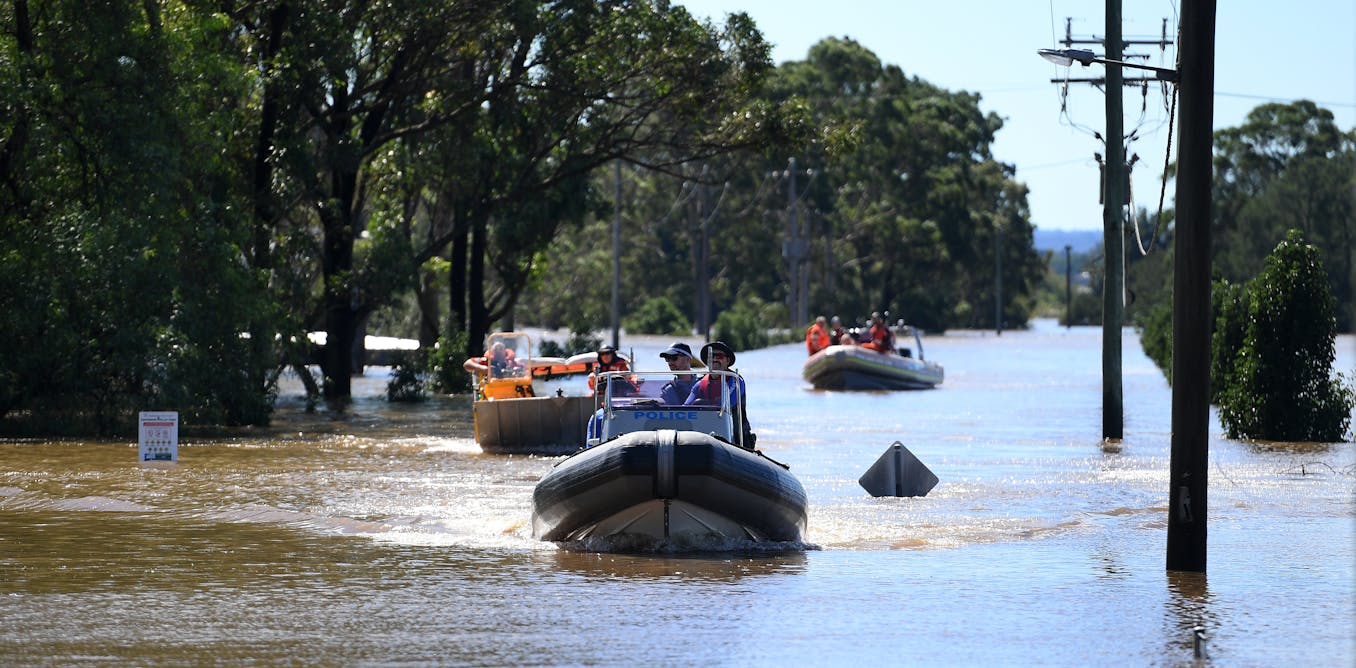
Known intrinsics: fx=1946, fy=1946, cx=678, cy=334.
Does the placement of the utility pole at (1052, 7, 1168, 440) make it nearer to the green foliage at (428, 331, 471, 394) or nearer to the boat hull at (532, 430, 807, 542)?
the boat hull at (532, 430, 807, 542)

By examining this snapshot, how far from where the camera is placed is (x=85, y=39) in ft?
89.0

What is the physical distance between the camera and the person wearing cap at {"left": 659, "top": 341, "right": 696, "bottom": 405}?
16.2 meters

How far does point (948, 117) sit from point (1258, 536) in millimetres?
95677

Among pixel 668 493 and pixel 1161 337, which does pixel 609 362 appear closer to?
pixel 668 493

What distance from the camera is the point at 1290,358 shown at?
27.5m

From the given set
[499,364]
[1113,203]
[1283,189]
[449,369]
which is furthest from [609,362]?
[1283,189]

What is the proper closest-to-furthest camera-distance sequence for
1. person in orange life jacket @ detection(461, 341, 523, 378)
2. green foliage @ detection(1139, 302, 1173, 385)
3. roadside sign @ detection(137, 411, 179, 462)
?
roadside sign @ detection(137, 411, 179, 462), person in orange life jacket @ detection(461, 341, 523, 378), green foliage @ detection(1139, 302, 1173, 385)

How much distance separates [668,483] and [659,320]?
8857cm

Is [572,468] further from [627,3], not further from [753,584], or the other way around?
[627,3]

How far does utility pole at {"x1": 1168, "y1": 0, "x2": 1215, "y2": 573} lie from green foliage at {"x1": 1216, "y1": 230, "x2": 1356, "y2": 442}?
1507 cm

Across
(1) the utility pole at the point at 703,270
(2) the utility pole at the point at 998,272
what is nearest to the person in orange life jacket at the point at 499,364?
(1) the utility pole at the point at 703,270

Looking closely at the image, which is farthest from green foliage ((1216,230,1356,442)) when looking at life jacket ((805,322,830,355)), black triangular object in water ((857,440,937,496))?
life jacket ((805,322,830,355))

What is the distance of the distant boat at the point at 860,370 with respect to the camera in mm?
46125

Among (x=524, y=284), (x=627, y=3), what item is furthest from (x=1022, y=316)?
(x=627, y=3)
